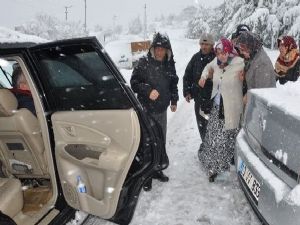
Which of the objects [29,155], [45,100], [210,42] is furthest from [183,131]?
[45,100]

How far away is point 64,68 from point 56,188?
37.4 inches

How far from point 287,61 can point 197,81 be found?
1.82 meters

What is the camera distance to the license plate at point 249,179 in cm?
317

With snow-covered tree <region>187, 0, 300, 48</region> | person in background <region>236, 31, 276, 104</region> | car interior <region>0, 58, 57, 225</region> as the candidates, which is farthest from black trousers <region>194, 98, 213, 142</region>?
snow-covered tree <region>187, 0, 300, 48</region>

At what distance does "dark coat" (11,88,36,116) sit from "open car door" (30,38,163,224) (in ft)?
2.29

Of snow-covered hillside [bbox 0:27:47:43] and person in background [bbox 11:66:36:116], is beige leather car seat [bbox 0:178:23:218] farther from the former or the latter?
snow-covered hillside [bbox 0:27:47:43]

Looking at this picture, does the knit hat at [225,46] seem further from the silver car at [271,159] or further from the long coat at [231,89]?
the silver car at [271,159]

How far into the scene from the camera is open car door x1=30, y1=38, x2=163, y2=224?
2.86m

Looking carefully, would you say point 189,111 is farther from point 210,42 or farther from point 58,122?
point 58,122

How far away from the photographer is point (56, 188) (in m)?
3.12

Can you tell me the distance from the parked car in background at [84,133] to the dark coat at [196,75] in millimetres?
2291

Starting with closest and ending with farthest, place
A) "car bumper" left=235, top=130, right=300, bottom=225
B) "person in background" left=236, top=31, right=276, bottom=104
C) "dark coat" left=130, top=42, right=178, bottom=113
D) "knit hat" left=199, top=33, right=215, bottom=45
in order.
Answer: "car bumper" left=235, top=130, right=300, bottom=225 < "person in background" left=236, top=31, right=276, bottom=104 < "dark coat" left=130, top=42, right=178, bottom=113 < "knit hat" left=199, top=33, right=215, bottom=45

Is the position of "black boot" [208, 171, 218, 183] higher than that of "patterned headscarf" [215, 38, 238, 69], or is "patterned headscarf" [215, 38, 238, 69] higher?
"patterned headscarf" [215, 38, 238, 69]

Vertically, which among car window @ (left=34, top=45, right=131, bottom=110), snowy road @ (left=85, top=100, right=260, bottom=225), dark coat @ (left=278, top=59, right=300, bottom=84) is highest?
car window @ (left=34, top=45, right=131, bottom=110)
